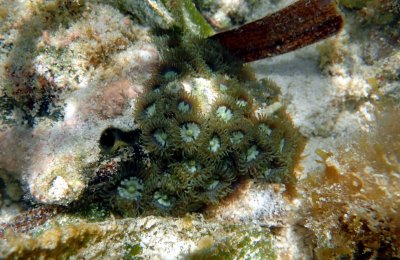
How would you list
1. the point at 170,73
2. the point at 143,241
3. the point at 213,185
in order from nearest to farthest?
1. the point at 143,241
2. the point at 213,185
3. the point at 170,73

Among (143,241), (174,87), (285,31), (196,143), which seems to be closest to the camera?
(143,241)

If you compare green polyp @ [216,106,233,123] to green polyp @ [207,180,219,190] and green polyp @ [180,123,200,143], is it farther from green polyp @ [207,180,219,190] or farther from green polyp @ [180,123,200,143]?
green polyp @ [207,180,219,190]

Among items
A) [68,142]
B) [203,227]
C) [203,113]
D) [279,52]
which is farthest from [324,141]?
[68,142]

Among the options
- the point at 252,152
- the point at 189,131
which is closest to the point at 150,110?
the point at 189,131

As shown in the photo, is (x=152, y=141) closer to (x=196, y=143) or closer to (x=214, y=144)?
(x=196, y=143)

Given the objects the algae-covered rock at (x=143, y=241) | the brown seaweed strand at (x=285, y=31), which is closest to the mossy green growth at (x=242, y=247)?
the algae-covered rock at (x=143, y=241)

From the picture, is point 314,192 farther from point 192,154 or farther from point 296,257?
point 192,154

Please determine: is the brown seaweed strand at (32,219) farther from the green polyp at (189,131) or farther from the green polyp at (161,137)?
the green polyp at (189,131)
